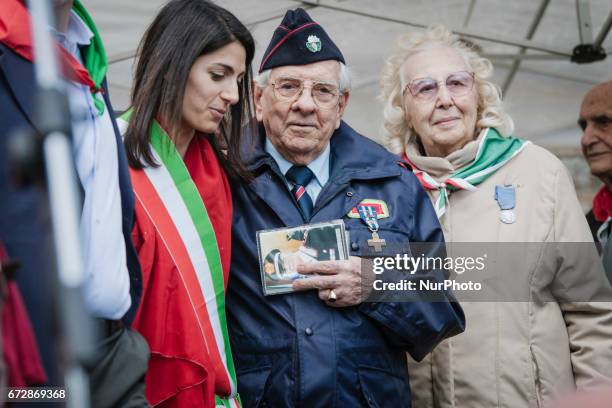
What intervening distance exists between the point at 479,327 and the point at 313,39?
1.22 m

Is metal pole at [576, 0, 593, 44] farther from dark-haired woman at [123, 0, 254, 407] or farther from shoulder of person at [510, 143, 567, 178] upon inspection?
dark-haired woman at [123, 0, 254, 407]

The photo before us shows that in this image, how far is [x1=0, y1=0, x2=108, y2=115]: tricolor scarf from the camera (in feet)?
6.63

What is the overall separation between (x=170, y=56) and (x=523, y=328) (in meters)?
1.59

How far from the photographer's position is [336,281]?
2.97 m

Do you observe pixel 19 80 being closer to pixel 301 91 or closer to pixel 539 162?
pixel 301 91

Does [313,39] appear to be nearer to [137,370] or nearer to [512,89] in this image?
[137,370]

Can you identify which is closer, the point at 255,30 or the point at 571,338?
the point at 571,338

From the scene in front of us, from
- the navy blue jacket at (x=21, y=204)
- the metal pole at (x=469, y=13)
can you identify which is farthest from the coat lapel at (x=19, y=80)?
the metal pole at (x=469, y=13)

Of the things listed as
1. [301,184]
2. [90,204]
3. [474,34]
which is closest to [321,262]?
[301,184]

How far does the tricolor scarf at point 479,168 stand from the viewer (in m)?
3.53

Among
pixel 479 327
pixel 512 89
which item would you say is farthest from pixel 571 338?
pixel 512 89

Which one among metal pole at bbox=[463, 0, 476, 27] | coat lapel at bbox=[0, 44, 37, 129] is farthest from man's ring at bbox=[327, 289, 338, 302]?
metal pole at bbox=[463, 0, 476, 27]

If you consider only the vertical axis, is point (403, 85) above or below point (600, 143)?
above

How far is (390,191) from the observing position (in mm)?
3229
